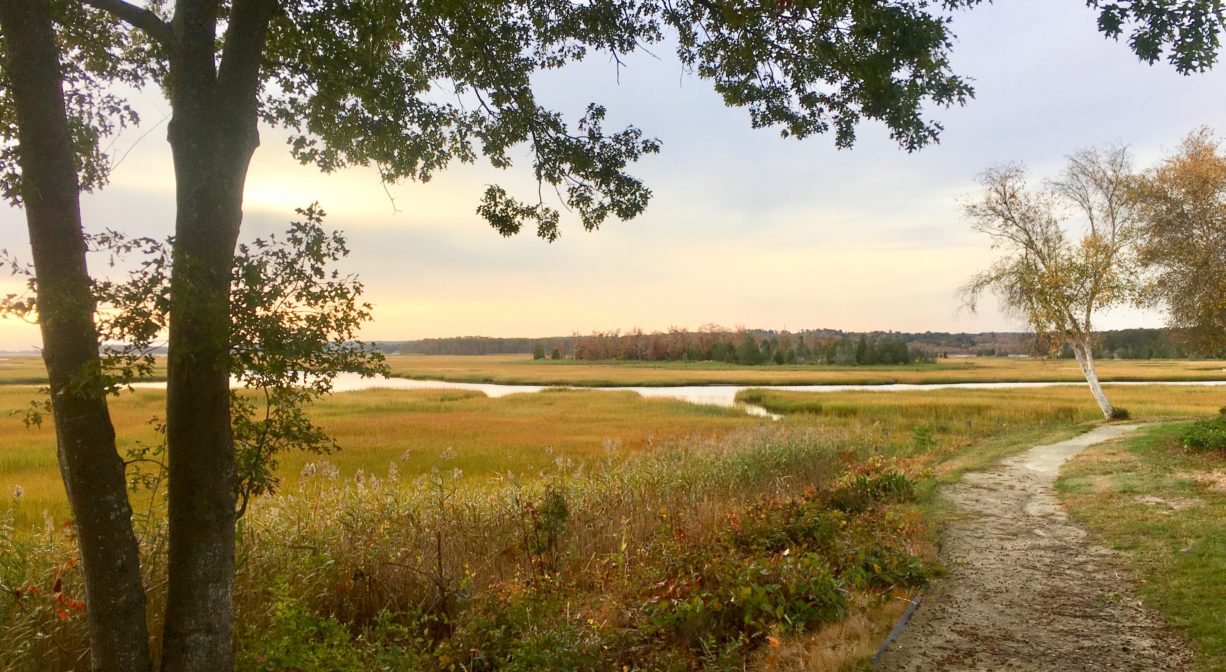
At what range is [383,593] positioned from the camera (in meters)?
5.84

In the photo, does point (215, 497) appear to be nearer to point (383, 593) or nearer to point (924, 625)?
point (383, 593)

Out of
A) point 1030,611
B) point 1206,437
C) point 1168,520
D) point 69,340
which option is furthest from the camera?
point 1206,437

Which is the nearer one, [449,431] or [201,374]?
[201,374]

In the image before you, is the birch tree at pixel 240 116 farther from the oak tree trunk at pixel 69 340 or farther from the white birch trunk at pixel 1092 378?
the white birch trunk at pixel 1092 378

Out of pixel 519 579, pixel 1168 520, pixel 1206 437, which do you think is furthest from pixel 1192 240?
pixel 519 579

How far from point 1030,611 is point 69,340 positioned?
6579mm

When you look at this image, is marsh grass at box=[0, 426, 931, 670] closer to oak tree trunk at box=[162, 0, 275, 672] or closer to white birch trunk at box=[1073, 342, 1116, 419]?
Result: oak tree trunk at box=[162, 0, 275, 672]

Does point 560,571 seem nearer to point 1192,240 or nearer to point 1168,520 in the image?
point 1168,520

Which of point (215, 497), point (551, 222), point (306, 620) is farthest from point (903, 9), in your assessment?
point (306, 620)

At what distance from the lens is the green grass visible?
15.6ft

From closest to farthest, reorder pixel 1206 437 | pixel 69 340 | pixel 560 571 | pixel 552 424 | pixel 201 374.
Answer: pixel 69 340 < pixel 201 374 < pixel 560 571 < pixel 1206 437 < pixel 552 424

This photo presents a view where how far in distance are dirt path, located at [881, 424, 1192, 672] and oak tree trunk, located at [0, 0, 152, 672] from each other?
4.55m

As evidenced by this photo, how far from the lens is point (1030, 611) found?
4.96 meters

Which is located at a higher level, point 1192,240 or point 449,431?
point 1192,240
